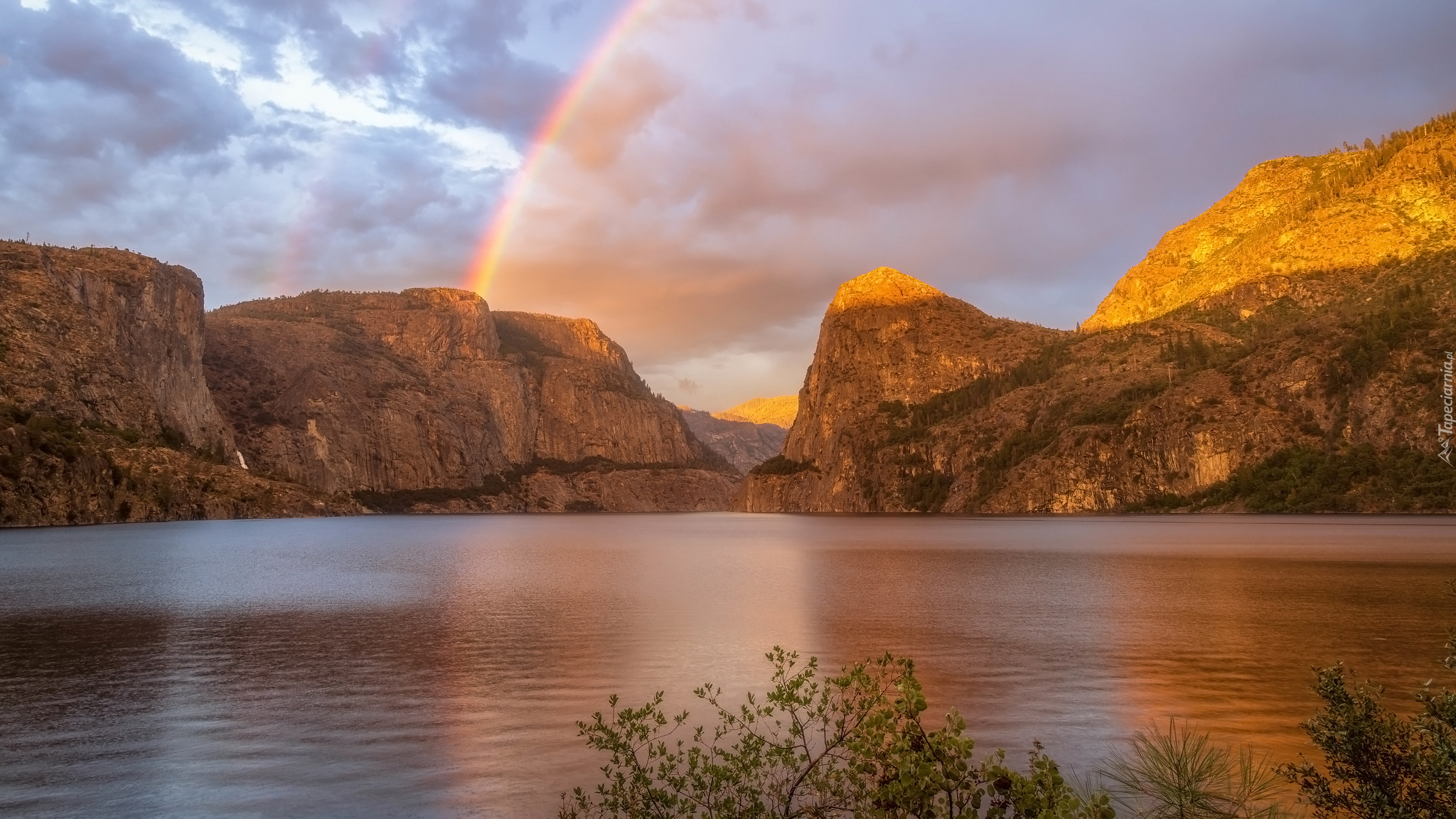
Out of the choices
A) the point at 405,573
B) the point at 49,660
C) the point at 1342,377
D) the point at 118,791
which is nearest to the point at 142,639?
the point at 49,660

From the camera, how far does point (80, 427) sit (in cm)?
14988

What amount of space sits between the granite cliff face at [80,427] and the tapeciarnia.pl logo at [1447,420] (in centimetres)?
20842

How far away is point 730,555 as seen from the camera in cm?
8275

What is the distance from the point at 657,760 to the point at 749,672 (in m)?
8.81

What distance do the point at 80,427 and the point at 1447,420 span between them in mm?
220051

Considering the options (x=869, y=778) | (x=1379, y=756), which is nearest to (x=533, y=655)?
(x=869, y=778)

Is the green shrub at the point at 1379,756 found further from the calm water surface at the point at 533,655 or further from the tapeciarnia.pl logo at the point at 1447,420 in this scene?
the tapeciarnia.pl logo at the point at 1447,420

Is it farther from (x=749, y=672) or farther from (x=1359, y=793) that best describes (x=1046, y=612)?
(x=1359, y=793)

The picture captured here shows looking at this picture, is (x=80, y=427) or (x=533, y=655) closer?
(x=533, y=655)

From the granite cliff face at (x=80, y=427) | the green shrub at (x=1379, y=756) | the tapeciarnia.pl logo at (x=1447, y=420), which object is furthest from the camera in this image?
the tapeciarnia.pl logo at (x=1447, y=420)

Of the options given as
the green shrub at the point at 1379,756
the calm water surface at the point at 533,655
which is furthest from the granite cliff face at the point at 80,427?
the green shrub at the point at 1379,756

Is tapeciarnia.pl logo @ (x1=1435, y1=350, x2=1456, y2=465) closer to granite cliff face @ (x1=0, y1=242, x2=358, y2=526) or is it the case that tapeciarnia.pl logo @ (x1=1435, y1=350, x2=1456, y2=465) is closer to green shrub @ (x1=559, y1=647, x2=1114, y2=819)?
green shrub @ (x1=559, y1=647, x2=1114, y2=819)

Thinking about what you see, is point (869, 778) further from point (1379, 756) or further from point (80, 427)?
point (80, 427)

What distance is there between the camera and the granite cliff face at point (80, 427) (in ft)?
429
